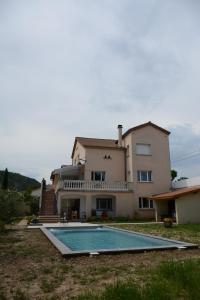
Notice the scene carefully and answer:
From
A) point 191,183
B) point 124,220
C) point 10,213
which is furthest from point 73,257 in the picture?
point 191,183

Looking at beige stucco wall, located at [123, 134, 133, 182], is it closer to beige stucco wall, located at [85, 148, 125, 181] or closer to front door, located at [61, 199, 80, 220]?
beige stucco wall, located at [85, 148, 125, 181]

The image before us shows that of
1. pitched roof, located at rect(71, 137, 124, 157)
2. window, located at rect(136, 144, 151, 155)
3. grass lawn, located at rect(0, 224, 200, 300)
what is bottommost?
grass lawn, located at rect(0, 224, 200, 300)

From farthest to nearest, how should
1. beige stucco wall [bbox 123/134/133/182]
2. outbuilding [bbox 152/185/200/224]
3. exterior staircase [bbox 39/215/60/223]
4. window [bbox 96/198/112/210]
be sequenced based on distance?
window [bbox 96/198/112/210], beige stucco wall [bbox 123/134/133/182], exterior staircase [bbox 39/215/60/223], outbuilding [bbox 152/185/200/224]

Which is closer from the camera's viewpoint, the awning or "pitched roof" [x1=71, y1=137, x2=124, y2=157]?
the awning

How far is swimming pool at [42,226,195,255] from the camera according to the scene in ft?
37.3

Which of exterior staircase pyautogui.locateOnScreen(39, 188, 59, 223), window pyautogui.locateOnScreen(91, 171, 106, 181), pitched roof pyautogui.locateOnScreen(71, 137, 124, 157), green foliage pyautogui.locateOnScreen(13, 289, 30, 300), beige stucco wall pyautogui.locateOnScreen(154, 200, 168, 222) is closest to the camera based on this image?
green foliage pyautogui.locateOnScreen(13, 289, 30, 300)

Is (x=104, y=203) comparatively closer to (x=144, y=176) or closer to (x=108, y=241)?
(x=144, y=176)

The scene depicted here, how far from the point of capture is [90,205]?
33062mm

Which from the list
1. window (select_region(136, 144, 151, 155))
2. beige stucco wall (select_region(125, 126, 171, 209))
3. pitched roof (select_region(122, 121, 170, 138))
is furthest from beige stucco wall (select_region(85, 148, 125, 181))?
pitched roof (select_region(122, 121, 170, 138))

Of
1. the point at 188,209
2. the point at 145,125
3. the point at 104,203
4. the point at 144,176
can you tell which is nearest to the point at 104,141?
the point at 145,125

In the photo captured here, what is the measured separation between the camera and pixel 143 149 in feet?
120

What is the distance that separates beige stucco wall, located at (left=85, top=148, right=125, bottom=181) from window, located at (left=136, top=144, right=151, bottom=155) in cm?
231

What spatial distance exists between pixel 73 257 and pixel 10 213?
10046mm

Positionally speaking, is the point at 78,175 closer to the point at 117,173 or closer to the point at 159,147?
the point at 117,173
